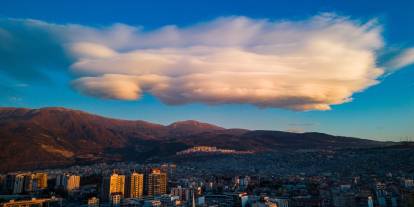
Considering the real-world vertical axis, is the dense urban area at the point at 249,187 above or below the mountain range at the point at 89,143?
below

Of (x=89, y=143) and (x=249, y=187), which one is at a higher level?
(x=89, y=143)

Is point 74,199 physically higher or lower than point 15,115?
lower

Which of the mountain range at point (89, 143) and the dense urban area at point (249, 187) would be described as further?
the mountain range at point (89, 143)

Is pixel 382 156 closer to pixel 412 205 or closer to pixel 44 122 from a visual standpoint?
pixel 412 205

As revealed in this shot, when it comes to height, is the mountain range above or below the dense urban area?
above

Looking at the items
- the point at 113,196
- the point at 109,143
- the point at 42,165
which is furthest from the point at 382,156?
the point at 109,143

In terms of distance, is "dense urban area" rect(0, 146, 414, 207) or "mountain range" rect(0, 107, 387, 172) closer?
"dense urban area" rect(0, 146, 414, 207)

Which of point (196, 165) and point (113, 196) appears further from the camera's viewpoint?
point (196, 165)

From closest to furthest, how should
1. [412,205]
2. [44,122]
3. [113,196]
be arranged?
[412,205] < [113,196] < [44,122]

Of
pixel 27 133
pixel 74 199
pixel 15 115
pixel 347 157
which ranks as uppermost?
pixel 15 115

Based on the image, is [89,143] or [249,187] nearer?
[249,187]

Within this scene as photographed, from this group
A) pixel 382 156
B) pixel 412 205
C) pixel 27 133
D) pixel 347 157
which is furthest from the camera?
pixel 27 133
